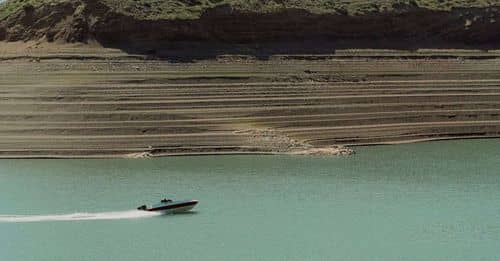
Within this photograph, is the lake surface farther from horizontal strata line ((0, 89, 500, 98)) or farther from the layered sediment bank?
horizontal strata line ((0, 89, 500, 98))

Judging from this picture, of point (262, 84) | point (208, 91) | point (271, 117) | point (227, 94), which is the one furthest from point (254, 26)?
point (271, 117)

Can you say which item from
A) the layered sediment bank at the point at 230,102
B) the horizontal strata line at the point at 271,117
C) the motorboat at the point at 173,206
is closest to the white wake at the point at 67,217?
the motorboat at the point at 173,206

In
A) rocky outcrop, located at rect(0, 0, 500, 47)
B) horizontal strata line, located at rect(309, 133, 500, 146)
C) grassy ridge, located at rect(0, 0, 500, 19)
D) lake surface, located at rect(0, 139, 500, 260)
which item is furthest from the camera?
grassy ridge, located at rect(0, 0, 500, 19)

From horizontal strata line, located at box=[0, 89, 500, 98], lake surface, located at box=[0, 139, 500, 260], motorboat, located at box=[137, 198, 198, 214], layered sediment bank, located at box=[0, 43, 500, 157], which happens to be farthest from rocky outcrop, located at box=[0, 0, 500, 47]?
motorboat, located at box=[137, 198, 198, 214]

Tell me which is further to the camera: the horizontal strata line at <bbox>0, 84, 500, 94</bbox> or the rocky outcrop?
the rocky outcrop

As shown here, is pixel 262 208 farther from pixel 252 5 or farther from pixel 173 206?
pixel 252 5
